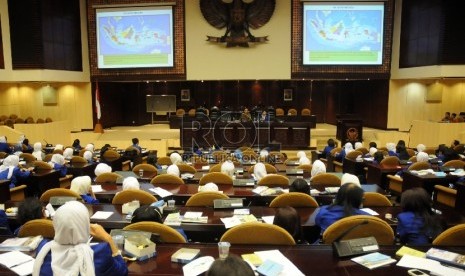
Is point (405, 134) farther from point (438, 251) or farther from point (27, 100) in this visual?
point (27, 100)

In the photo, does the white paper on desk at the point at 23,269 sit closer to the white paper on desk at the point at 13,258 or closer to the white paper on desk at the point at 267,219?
the white paper on desk at the point at 13,258

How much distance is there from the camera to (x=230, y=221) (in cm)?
356

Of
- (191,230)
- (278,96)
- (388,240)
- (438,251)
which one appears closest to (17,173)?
(191,230)

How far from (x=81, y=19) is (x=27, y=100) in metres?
4.51

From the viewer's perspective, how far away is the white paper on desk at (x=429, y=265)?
231cm

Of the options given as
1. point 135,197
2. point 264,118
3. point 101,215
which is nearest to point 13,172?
point 135,197

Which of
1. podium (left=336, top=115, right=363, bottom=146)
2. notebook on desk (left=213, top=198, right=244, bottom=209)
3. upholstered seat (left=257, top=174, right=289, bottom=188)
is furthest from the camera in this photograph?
podium (left=336, top=115, right=363, bottom=146)

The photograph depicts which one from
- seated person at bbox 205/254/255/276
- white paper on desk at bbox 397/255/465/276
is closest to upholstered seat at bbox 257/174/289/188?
white paper on desk at bbox 397/255/465/276

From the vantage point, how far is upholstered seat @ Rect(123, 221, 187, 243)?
9.66 ft

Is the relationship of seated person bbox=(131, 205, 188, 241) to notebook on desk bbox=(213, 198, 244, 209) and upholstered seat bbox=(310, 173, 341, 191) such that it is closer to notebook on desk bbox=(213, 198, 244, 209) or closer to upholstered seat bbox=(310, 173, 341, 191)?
notebook on desk bbox=(213, 198, 244, 209)

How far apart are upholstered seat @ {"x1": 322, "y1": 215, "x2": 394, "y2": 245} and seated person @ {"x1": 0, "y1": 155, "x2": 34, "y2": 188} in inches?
214

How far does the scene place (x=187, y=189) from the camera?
5.07 m

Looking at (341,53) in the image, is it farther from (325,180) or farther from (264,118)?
(325,180)

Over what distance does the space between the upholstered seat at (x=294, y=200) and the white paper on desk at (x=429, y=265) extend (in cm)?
152
